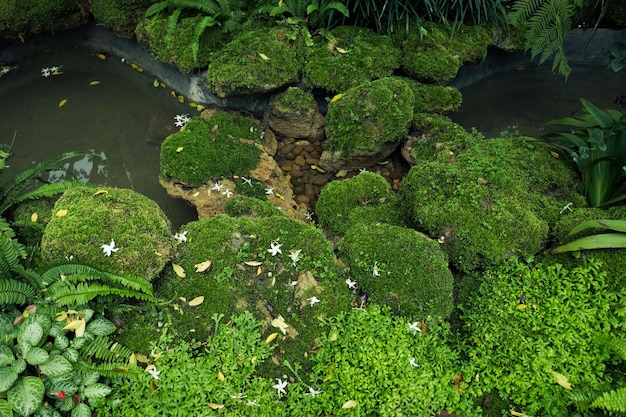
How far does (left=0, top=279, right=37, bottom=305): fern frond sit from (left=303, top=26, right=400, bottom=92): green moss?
339cm

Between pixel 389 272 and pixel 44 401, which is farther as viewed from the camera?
pixel 389 272

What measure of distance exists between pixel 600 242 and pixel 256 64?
3610mm

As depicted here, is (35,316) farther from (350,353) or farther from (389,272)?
(389,272)

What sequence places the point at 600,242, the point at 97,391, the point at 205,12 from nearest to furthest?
the point at 97,391 < the point at 600,242 < the point at 205,12

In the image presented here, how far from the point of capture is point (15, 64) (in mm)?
6316

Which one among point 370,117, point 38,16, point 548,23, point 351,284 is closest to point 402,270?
point 351,284

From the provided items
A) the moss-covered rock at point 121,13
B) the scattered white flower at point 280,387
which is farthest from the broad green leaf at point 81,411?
the moss-covered rock at point 121,13

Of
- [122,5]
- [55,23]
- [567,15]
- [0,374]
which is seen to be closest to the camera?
[0,374]

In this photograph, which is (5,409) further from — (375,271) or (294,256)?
(375,271)

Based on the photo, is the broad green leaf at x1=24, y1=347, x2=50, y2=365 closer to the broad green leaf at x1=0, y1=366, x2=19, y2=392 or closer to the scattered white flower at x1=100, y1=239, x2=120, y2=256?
the broad green leaf at x1=0, y1=366, x2=19, y2=392

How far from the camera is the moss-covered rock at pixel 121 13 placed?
5793 mm

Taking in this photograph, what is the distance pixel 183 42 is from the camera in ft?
17.4

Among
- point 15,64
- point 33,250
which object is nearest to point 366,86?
point 33,250

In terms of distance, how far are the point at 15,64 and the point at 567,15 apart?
22.9ft
